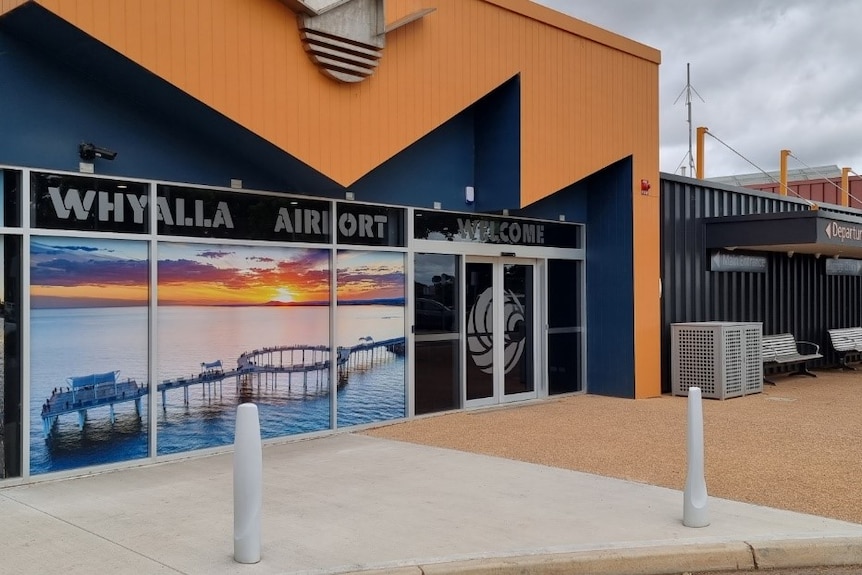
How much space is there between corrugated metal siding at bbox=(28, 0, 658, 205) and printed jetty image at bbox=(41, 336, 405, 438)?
6.69ft

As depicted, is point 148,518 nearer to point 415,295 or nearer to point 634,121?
point 415,295

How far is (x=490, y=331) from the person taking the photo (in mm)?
11242

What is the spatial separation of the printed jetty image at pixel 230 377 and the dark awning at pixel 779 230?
21.8ft

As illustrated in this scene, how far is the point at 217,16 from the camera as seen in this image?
7.52 meters

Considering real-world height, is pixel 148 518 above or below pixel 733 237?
below

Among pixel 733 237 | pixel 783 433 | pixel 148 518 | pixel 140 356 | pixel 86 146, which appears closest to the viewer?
pixel 148 518

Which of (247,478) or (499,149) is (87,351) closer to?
(247,478)

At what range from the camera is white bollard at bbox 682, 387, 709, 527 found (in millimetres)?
5574

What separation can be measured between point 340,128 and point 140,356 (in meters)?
3.10

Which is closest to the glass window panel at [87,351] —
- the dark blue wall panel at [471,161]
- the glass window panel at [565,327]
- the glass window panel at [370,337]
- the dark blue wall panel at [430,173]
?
the glass window panel at [370,337]

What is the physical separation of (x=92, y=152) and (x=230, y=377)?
2.62 m

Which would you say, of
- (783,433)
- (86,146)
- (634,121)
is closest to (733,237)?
(634,121)

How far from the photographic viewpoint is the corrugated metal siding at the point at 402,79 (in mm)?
7223

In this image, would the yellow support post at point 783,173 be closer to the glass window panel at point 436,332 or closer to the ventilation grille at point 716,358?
the ventilation grille at point 716,358
